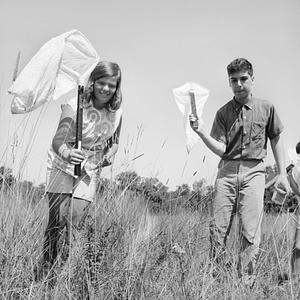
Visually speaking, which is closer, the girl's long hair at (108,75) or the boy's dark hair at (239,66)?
the girl's long hair at (108,75)

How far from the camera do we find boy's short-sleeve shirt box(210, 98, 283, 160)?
116 inches

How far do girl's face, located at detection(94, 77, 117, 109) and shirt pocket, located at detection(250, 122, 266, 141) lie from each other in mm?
937

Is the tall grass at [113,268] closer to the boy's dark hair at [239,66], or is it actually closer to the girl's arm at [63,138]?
the girl's arm at [63,138]

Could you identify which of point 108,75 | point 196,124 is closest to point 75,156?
point 108,75

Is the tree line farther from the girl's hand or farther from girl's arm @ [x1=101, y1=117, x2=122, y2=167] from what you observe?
the girl's hand

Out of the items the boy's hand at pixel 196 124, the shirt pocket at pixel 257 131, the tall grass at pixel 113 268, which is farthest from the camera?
the shirt pocket at pixel 257 131

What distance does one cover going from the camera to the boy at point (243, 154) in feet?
9.34

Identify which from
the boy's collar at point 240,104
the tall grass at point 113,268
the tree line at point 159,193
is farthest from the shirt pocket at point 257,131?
the tall grass at point 113,268

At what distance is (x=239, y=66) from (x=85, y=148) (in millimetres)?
1091

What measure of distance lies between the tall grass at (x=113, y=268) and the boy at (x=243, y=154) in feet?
0.94

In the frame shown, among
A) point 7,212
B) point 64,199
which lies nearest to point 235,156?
point 64,199

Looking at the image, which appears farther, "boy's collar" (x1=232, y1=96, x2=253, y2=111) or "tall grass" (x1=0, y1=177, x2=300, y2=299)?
"boy's collar" (x1=232, y1=96, x2=253, y2=111)

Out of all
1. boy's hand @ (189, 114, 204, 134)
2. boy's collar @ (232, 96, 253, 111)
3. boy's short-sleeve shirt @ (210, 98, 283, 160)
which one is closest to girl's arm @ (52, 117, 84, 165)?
boy's hand @ (189, 114, 204, 134)

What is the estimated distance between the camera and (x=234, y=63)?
293 centimetres
